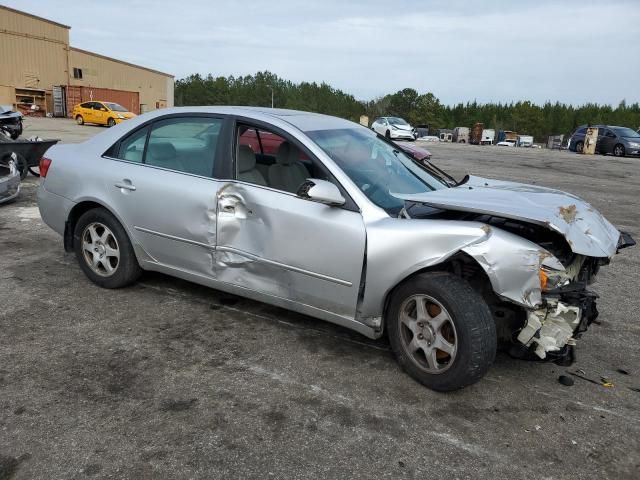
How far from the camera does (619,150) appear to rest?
26.0 metres

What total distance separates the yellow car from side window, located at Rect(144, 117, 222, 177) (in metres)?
29.1

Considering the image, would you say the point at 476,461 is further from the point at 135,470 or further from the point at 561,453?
the point at 135,470

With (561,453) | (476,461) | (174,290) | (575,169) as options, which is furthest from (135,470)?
(575,169)

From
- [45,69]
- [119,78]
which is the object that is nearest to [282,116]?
[45,69]

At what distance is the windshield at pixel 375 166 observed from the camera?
11.4ft

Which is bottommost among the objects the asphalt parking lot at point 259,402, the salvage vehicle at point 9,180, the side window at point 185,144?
the asphalt parking lot at point 259,402

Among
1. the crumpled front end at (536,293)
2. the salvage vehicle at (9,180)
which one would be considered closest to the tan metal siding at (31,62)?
the salvage vehicle at (9,180)

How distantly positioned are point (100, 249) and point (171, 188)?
99 cm

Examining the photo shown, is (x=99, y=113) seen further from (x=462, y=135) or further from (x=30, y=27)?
(x=462, y=135)

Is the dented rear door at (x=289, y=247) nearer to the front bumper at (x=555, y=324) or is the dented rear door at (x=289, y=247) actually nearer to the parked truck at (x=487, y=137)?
the front bumper at (x=555, y=324)

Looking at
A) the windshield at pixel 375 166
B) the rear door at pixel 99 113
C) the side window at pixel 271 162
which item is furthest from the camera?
the rear door at pixel 99 113

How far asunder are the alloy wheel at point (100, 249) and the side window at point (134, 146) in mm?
592

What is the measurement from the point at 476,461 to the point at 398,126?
3018cm

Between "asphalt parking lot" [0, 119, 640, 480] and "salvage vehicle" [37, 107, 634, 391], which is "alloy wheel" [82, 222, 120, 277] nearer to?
"salvage vehicle" [37, 107, 634, 391]
